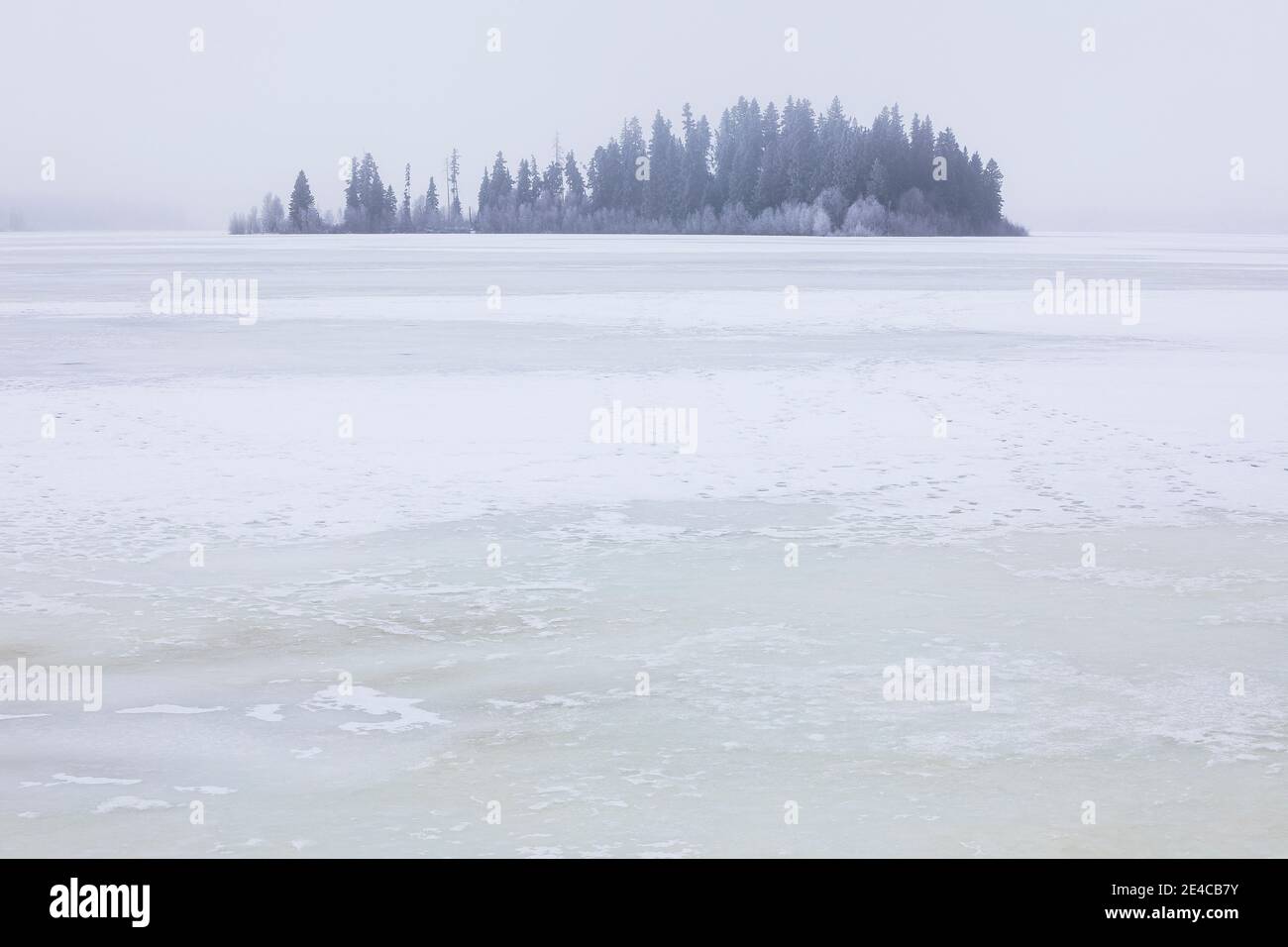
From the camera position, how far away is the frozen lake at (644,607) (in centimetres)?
441

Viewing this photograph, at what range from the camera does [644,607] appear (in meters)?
6.75

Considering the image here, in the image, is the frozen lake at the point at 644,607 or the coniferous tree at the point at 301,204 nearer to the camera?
the frozen lake at the point at 644,607

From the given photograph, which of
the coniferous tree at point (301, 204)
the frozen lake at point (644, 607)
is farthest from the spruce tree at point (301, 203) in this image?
the frozen lake at point (644, 607)

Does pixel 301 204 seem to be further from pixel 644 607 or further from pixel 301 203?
pixel 644 607

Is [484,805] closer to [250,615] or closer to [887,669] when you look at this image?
[887,669]

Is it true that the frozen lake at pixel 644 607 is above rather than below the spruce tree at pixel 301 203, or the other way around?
below

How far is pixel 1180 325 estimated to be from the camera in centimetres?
2083

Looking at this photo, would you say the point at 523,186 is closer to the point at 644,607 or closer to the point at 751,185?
the point at 751,185

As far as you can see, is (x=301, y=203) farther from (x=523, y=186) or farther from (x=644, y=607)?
(x=644, y=607)

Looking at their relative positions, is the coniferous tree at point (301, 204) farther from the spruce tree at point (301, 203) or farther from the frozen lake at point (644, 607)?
the frozen lake at point (644, 607)

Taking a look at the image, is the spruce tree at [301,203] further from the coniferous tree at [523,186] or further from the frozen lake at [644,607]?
the frozen lake at [644,607]

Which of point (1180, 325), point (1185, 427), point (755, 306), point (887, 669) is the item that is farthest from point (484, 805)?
point (755, 306)

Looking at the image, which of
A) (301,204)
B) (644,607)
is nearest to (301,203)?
(301,204)

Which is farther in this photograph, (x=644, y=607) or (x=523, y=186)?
(x=523, y=186)
